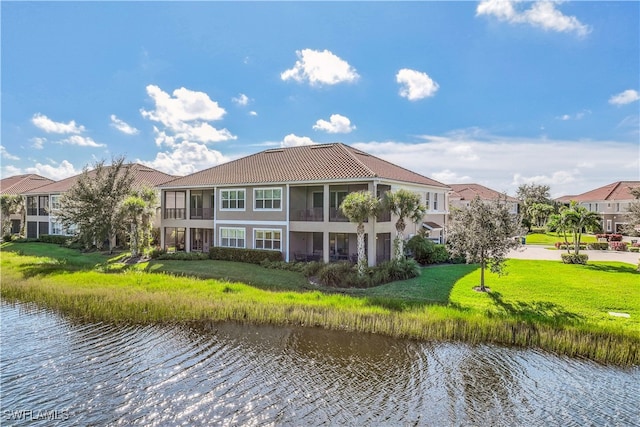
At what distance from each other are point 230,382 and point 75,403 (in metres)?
3.66

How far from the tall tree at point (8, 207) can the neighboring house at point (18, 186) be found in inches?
102

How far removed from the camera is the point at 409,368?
1128 cm

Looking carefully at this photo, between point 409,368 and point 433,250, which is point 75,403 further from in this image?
point 433,250

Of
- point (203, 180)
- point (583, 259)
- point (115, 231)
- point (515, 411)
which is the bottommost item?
point (515, 411)

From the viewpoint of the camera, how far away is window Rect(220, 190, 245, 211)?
3016 centimetres

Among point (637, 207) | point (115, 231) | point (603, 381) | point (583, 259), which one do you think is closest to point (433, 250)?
point (583, 259)

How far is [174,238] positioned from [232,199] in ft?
34.0

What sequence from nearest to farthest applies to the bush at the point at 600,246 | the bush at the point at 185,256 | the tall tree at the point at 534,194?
1. the bush at the point at 185,256
2. the bush at the point at 600,246
3. the tall tree at the point at 534,194

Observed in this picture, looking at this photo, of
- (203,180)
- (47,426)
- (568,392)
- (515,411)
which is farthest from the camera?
(203,180)

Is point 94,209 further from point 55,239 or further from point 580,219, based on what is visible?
point 580,219

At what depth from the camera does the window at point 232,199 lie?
30156mm

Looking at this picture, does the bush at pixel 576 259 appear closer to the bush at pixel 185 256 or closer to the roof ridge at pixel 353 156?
the roof ridge at pixel 353 156

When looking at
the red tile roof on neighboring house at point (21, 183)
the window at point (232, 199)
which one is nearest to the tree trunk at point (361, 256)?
the window at point (232, 199)

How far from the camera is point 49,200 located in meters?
45.8
